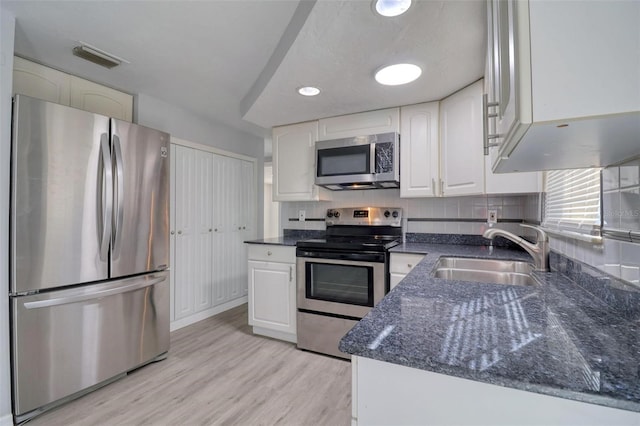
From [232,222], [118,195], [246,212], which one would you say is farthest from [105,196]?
[246,212]

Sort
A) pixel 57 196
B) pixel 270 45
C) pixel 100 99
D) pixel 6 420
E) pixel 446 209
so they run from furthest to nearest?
pixel 446 209 < pixel 100 99 < pixel 270 45 < pixel 57 196 < pixel 6 420

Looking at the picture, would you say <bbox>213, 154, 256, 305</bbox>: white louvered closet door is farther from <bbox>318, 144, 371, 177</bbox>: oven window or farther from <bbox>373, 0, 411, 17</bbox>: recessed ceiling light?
<bbox>373, 0, 411, 17</bbox>: recessed ceiling light

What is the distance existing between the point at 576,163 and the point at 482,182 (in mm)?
1081

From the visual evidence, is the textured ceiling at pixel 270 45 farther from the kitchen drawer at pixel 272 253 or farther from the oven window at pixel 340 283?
the oven window at pixel 340 283

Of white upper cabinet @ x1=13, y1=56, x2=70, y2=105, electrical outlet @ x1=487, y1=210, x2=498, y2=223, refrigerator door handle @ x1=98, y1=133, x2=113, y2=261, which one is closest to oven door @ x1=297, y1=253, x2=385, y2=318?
electrical outlet @ x1=487, y1=210, x2=498, y2=223

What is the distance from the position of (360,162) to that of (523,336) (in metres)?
1.98

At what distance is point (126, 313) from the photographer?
6.72ft

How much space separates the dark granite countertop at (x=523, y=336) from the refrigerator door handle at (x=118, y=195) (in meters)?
1.86

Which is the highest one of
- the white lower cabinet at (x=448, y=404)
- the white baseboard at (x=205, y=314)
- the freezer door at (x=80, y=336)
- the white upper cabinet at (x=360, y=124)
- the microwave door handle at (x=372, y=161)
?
the white upper cabinet at (x=360, y=124)

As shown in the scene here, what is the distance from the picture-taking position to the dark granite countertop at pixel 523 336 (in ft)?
1.69

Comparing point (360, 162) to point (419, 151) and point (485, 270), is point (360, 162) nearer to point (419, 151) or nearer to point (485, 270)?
point (419, 151)

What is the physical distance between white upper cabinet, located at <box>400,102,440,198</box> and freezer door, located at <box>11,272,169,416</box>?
212 cm

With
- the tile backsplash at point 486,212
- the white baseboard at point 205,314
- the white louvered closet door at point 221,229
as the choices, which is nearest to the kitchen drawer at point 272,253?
the tile backsplash at point 486,212

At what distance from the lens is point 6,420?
61.3 inches
